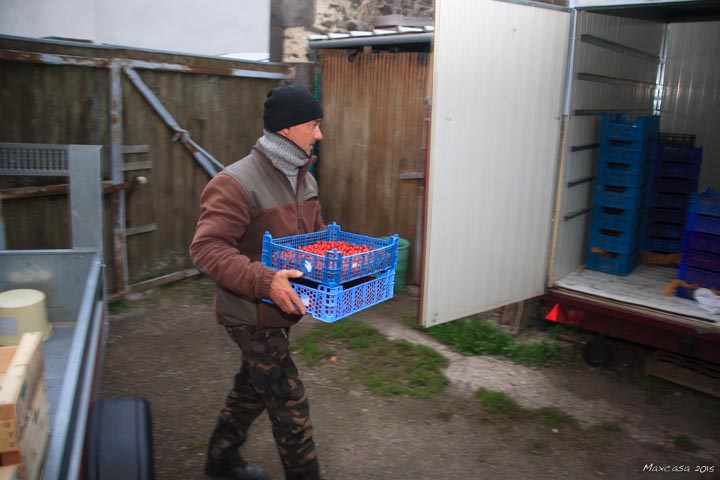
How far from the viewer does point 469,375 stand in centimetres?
494

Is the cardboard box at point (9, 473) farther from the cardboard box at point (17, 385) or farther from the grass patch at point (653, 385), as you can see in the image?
the grass patch at point (653, 385)

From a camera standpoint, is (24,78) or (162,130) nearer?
(24,78)

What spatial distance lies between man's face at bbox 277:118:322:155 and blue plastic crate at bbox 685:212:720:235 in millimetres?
3582

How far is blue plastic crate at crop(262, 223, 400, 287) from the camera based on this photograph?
8.46ft

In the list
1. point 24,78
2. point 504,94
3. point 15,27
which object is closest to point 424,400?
point 504,94

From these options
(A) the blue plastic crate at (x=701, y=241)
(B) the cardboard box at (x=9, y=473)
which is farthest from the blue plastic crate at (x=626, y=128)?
(B) the cardboard box at (x=9, y=473)

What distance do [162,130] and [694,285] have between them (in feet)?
17.1

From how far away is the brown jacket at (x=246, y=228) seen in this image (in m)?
2.62

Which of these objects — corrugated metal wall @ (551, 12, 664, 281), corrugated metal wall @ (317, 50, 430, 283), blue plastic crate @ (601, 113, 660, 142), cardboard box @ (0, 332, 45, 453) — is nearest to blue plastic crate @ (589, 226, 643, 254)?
corrugated metal wall @ (551, 12, 664, 281)

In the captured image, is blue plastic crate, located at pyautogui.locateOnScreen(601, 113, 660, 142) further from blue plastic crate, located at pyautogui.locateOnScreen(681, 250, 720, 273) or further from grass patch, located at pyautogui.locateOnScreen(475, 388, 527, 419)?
grass patch, located at pyautogui.locateOnScreen(475, 388, 527, 419)

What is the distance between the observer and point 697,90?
7766mm

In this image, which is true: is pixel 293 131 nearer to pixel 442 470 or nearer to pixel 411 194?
pixel 442 470

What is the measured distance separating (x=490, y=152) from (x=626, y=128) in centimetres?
200

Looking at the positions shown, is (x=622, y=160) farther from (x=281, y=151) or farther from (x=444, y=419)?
(x=281, y=151)
